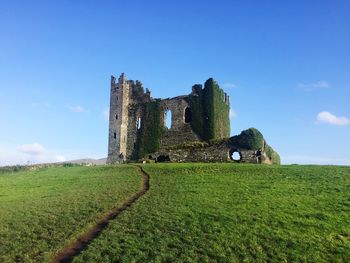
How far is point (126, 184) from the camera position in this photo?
→ 3416 centimetres

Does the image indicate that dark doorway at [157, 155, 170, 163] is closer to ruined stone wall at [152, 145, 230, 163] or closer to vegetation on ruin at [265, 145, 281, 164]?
ruined stone wall at [152, 145, 230, 163]

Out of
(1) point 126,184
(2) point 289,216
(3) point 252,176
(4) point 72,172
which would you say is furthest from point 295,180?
(4) point 72,172

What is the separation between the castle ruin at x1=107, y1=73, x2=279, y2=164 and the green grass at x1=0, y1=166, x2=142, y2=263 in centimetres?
1239

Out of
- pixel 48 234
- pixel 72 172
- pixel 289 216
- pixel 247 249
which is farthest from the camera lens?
pixel 72 172

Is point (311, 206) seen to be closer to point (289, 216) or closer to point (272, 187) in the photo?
point (289, 216)

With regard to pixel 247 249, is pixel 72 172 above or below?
above

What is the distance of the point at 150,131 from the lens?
58.3 metres

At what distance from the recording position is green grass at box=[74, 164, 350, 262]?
739 inches

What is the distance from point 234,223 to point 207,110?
110ft

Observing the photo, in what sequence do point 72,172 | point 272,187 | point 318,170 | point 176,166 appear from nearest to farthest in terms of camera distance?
point 272,187
point 318,170
point 176,166
point 72,172

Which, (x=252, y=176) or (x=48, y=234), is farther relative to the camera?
(x=252, y=176)

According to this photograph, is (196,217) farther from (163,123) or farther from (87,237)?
(163,123)

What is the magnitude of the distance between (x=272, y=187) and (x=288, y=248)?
11.6m

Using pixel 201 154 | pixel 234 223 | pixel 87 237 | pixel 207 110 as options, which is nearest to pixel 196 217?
pixel 234 223
